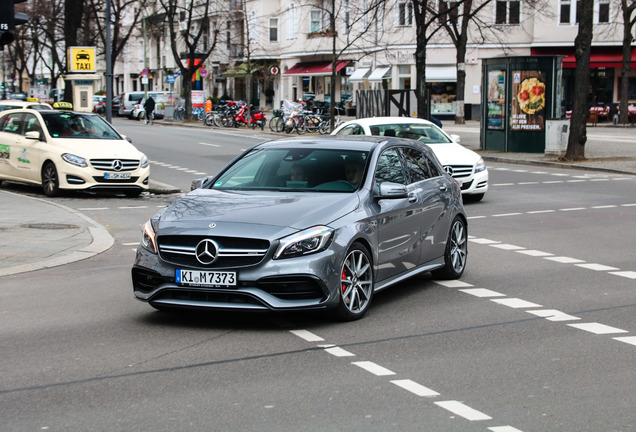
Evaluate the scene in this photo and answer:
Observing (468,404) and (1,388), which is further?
(1,388)

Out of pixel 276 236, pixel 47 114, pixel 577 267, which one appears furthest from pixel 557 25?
pixel 276 236

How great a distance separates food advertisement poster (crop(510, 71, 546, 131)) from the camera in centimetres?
2972

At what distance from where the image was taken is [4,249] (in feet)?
38.4

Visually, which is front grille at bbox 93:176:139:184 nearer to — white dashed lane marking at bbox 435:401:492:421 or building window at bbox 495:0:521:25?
white dashed lane marking at bbox 435:401:492:421

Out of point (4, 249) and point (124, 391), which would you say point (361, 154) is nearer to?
point (124, 391)

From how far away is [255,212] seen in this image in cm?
766

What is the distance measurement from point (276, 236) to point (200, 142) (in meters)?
30.9

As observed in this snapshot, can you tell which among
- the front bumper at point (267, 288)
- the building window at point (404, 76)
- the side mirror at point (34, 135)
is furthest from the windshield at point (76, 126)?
the building window at point (404, 76)

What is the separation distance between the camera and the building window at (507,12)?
60688mm

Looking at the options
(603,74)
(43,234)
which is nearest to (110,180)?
(43,234)

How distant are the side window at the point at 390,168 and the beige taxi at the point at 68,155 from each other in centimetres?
1018

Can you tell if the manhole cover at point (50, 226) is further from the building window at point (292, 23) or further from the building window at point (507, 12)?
the building window at point (292, 23)

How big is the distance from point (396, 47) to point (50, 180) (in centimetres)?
4697

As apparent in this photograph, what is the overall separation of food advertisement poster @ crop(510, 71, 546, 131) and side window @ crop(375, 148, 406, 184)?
21.5 m
